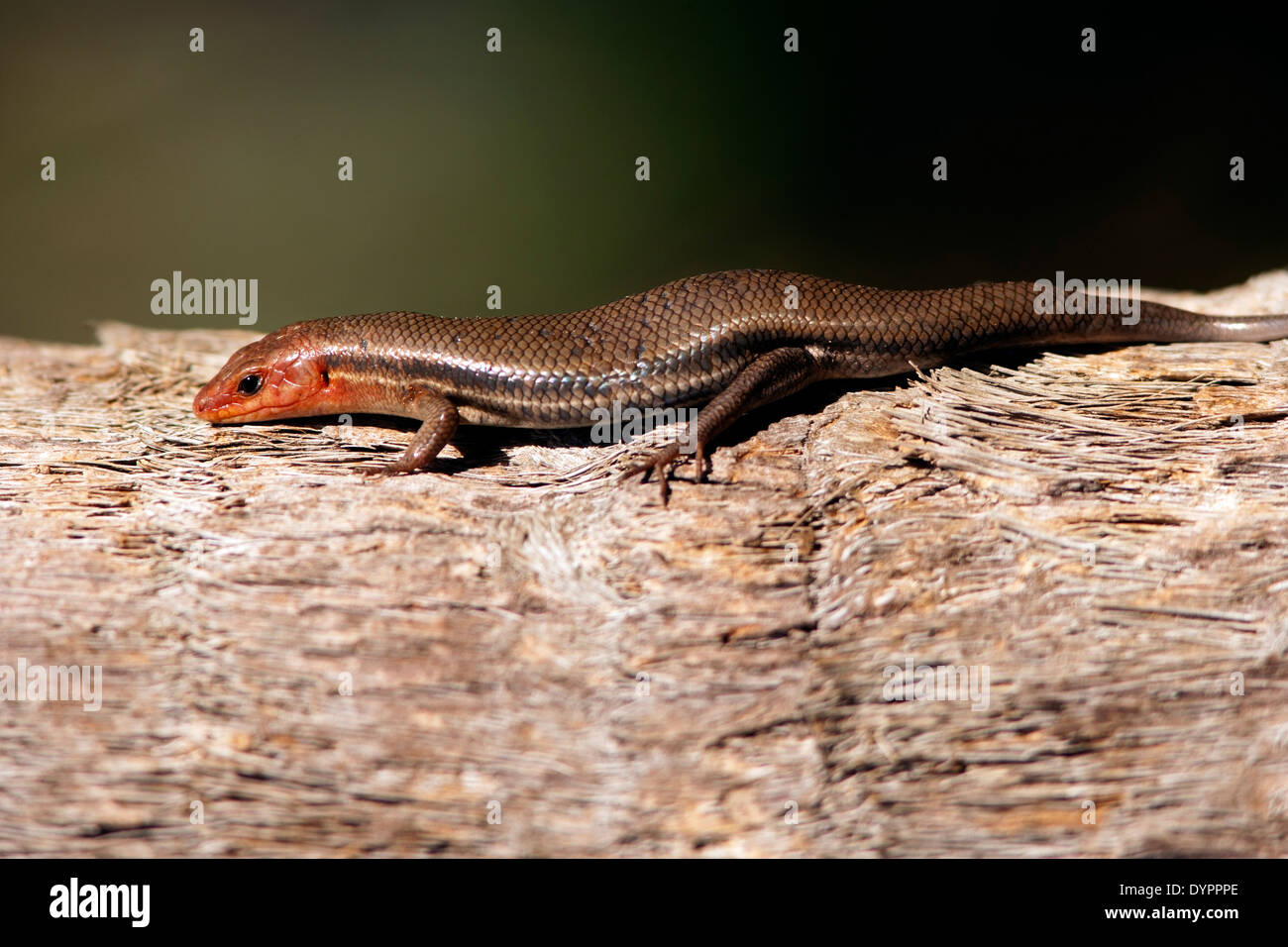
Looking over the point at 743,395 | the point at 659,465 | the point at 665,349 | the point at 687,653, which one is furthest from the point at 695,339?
the point at 687,653

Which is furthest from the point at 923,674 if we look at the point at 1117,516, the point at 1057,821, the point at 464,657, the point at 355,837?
the point at 355,837

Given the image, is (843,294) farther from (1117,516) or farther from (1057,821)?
(1057,821)

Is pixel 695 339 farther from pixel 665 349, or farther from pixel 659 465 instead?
pixel 659 465

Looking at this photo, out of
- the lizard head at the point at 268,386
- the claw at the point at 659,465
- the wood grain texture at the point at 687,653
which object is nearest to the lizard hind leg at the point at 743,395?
the claw at the point at 659,465

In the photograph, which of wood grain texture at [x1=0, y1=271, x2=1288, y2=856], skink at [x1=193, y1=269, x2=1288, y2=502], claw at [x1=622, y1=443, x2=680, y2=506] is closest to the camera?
wood grain texture at [x1=0, y1=271, x2=1288, y2=856]

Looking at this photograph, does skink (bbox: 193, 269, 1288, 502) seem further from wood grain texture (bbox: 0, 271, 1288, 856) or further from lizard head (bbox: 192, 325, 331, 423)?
wood grain texture (bbox: 0, 271, 1288, 856)

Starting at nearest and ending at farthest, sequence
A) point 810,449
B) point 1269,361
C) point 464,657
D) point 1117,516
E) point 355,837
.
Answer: point 355,837 → point 464,657 → point 1117,516 → point 810,449 → point 1269,361

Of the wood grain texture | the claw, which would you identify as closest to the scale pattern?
the claw

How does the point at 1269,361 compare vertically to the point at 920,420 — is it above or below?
above
